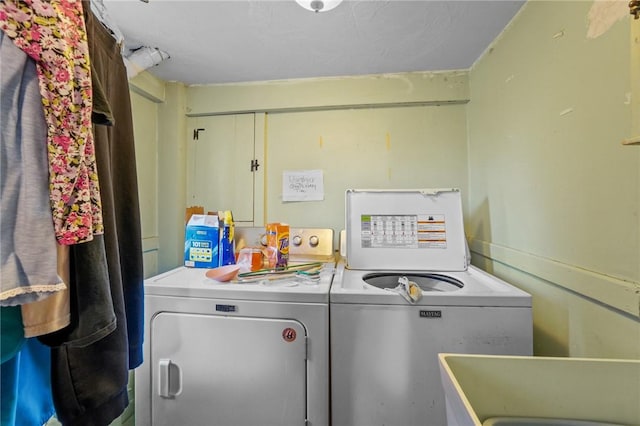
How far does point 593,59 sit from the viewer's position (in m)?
0.85

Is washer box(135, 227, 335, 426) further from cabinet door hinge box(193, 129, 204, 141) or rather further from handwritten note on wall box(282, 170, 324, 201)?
cabinet door hinge box(193, 129, 204, 141)

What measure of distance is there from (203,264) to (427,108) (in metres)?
1.76

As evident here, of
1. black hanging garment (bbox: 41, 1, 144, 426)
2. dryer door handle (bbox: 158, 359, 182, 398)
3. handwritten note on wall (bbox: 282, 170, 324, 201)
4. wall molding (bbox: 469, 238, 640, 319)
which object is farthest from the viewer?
handwritten note on wall (bbox: 282, 170, 324, 201)

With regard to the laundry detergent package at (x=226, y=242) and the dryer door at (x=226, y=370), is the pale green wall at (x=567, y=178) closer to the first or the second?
the dryer door at (x=226, y=370)

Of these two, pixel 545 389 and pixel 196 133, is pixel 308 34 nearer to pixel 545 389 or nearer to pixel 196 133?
pixel 196 133

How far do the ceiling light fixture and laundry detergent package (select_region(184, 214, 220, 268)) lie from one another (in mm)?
1182

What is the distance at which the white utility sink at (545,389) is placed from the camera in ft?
2.22

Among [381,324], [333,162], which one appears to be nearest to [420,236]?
[381,324]

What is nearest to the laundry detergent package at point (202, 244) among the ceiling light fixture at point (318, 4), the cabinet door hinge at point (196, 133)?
the cabinet door hinge at point (196, 133)

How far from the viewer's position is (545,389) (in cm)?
73

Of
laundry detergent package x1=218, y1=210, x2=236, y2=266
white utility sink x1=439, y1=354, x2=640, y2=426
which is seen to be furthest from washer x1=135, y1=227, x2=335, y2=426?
white utility sink x1=439, y1=354, x2=640, y2=426

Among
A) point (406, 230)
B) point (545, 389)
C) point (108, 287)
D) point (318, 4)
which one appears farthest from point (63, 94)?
point (406, 230)

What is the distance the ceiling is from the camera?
1.17 meters

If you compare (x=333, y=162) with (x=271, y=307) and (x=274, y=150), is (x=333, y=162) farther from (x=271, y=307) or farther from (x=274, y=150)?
(x=271, y=307)
